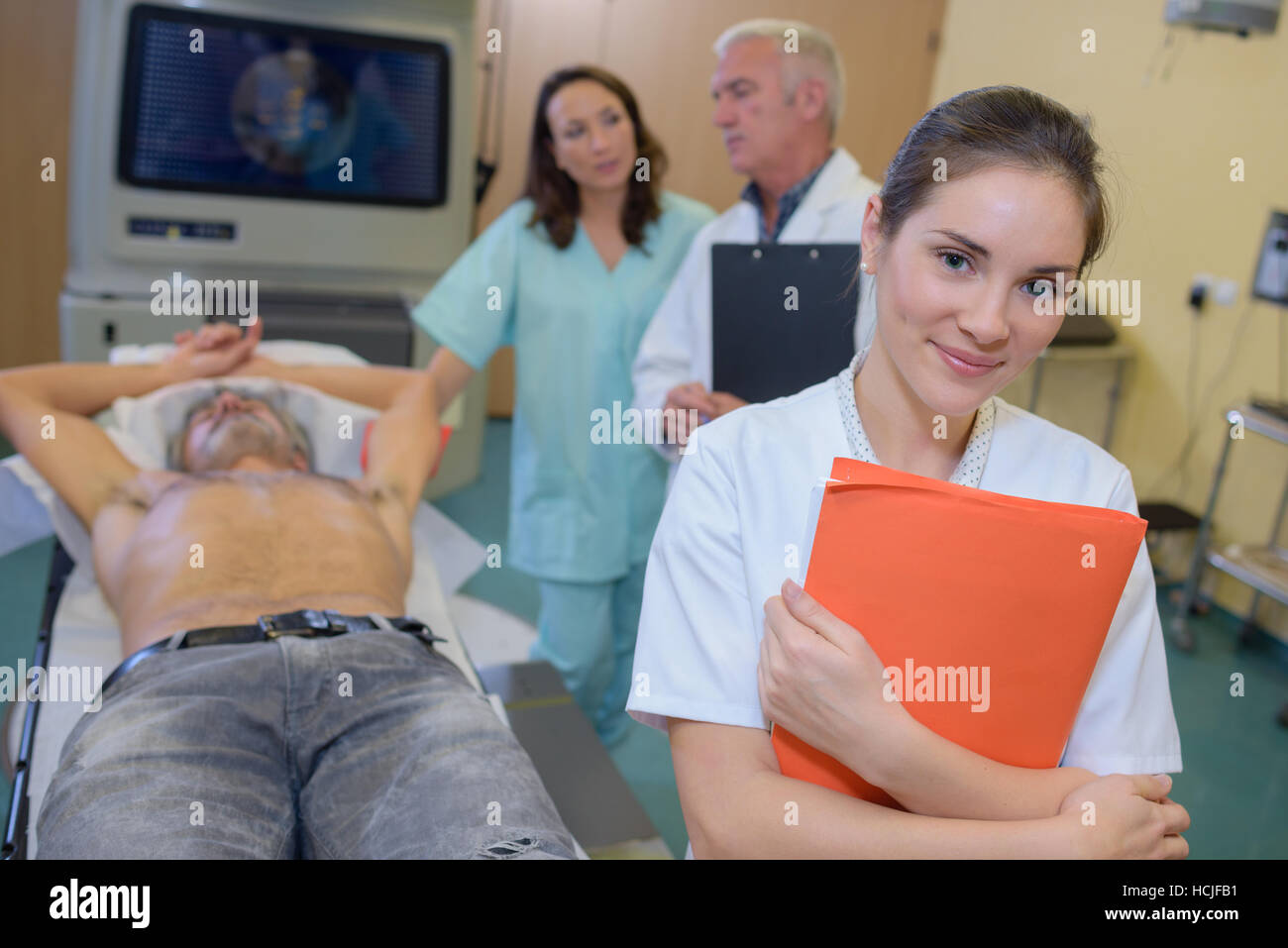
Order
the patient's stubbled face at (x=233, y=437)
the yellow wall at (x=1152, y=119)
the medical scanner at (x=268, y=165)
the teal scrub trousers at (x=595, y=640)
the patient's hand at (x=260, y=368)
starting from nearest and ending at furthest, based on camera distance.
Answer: the yellow wall at (x=1152, y=119), the patient's stubbled face at (x=233, y=437), the patient's hand at (x=260, y=368), the teal scrub trousers at (x=595, y=640), the medical scanner at (x=268, y=165)

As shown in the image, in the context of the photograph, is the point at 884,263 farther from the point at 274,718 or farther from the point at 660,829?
the point at 660,829

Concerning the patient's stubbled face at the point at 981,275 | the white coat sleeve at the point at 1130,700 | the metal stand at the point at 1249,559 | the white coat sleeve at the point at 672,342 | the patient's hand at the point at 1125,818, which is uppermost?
the patient's stubbled face at the point at 981,275

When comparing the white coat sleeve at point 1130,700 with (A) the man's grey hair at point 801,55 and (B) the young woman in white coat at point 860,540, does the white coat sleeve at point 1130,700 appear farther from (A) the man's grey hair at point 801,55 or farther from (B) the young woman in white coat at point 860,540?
(A) the man's grey hair at point 801,55

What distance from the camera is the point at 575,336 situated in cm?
210

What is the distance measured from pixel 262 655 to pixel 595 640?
2.96ft

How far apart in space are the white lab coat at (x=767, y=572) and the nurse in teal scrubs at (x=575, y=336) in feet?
4.34

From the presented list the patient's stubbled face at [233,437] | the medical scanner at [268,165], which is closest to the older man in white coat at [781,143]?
the patient's stubbled face at [233,437]

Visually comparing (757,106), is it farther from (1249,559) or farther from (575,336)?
(1249,559)

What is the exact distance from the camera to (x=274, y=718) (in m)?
1.31

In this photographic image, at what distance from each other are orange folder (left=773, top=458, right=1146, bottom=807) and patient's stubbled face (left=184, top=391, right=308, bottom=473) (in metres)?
1.45

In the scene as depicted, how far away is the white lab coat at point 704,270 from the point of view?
5.23 ft

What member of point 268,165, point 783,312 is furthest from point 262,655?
point 268,165
